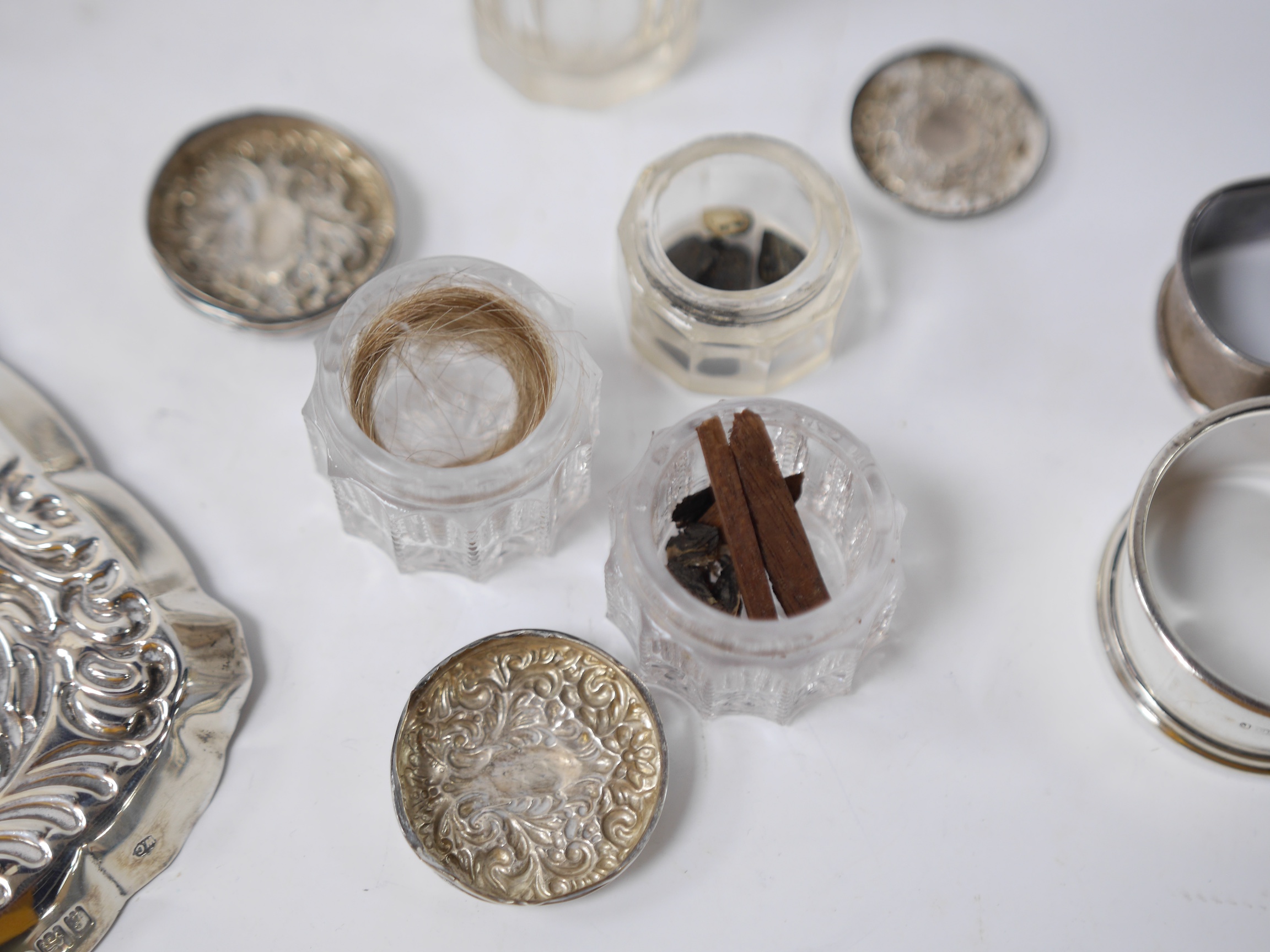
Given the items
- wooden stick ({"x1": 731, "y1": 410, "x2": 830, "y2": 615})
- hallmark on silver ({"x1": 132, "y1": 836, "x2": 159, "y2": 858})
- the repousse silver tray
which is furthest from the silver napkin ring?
hallmark on silver ({"x1": 132, "y1": 836, "x2": 159, "y2": 858})

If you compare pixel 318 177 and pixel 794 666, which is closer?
pixel 794 666

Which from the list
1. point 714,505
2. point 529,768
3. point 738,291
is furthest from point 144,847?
point 738,291

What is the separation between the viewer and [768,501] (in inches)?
34.1

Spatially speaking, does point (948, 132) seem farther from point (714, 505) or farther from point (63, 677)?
point (63, 677)

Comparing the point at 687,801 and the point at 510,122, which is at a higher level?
the point at 510,122

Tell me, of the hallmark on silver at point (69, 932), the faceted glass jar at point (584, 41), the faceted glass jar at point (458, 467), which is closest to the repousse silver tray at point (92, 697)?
the hallmark on silver at point (69, 932)

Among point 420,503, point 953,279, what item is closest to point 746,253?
point 953,279

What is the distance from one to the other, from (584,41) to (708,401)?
1.29 feet

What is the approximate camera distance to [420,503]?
0.85 meters

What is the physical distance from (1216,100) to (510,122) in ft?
2.41

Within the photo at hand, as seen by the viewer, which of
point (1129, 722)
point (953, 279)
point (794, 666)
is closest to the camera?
point (794, 666)

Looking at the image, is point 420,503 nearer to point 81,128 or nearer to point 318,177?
point 318,177

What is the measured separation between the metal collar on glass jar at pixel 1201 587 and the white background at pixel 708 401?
0.04 m

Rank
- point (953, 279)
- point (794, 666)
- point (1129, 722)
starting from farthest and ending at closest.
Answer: point (953, 279), point (1129, 722), point (794, 666)
